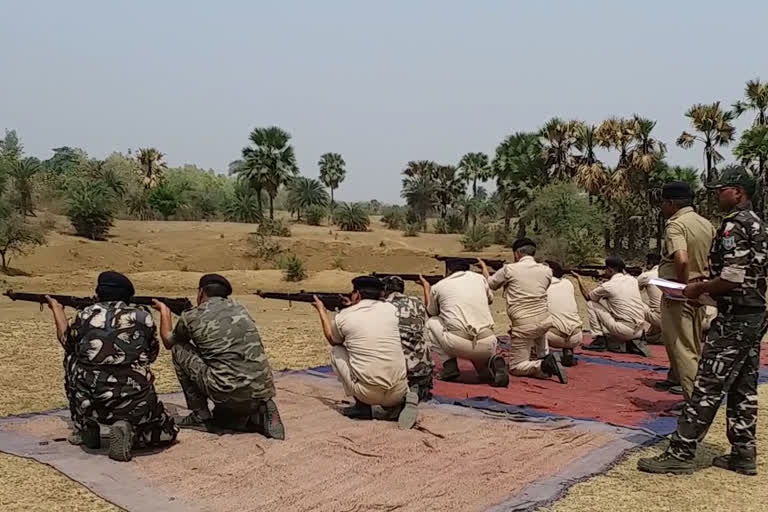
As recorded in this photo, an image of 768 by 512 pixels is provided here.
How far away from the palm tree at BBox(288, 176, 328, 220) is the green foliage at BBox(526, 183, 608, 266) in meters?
27.0

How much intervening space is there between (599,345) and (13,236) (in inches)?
759

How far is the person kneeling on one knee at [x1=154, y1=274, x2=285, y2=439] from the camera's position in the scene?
5492mm

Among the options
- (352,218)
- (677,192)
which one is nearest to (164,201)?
(352,218)

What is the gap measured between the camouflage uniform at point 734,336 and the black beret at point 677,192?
96 centimetres

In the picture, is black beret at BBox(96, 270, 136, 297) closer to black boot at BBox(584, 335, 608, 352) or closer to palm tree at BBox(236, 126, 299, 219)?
black boot at BBox(584, 335, 608, 352)

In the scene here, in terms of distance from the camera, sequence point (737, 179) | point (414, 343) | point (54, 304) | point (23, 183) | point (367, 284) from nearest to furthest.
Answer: point (737, 179) → point (54, 304) → point (367, 284) → point (414, 343) → point (23, 183)

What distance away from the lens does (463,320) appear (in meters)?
7.41

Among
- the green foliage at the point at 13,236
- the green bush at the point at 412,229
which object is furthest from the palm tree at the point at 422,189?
the green foliage at the point at 13,236

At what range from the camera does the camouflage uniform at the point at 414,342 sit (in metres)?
6.71

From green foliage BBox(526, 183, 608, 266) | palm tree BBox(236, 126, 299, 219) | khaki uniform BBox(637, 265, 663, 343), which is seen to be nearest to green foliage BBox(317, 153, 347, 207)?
palm tree BBox(236, 126, 299, 219)

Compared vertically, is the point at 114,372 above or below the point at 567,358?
above

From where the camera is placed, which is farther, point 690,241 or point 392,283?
point 392,283

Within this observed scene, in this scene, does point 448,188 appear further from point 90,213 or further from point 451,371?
point 451,371

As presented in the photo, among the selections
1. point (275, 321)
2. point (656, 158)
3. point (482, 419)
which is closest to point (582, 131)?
point (656, 158)
